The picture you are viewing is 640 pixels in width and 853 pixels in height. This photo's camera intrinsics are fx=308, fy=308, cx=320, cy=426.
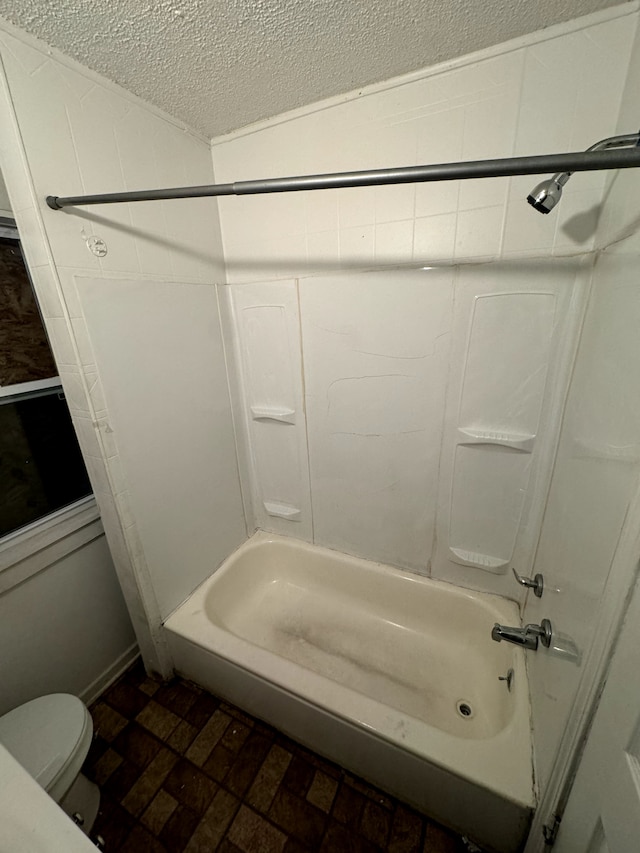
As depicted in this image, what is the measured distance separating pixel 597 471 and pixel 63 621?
1.84 meters

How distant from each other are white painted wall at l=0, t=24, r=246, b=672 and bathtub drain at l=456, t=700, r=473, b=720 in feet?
3.96

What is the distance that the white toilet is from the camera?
0.86 metres

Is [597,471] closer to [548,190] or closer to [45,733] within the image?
[548,190]

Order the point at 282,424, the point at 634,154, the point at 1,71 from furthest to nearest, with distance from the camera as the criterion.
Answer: the point at 282,424 < the point at 1,71 < the point at 634,154

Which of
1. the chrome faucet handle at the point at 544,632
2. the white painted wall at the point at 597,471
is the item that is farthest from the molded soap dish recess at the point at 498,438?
the chrome faucet handle at the point at 544,632

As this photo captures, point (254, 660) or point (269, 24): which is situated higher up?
point (269, 24)

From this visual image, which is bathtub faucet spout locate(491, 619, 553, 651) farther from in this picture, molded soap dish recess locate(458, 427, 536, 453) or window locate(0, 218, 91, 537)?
window locate(0, 218, 91, 537)

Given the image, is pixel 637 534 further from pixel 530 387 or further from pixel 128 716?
pixel 128 716

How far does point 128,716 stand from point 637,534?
1.82 meters

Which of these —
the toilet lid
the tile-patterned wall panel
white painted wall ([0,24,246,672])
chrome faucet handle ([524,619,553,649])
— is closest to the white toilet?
the toilet lid

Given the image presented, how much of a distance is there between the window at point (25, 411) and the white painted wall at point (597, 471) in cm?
167

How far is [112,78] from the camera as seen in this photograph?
960mm

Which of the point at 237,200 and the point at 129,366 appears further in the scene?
the point at 237,200

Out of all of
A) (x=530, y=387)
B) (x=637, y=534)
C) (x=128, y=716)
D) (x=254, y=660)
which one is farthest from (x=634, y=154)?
(x=128, y=716)
